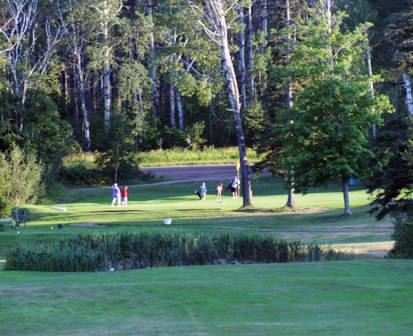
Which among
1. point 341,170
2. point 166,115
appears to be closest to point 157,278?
point 341,170

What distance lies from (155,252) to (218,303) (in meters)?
11.5

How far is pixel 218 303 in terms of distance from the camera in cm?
1283

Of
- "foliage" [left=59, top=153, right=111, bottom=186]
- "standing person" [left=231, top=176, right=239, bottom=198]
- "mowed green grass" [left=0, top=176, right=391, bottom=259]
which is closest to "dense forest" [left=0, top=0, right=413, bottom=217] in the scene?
"foliage" [left=59, top=153, right=111, bottom=186]

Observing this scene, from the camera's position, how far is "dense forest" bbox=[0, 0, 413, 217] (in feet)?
141

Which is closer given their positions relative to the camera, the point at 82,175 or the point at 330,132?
the point at 330,132

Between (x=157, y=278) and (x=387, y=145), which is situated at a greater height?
(x=387, y=145)

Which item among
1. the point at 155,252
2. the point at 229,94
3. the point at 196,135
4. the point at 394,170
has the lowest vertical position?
the point at 155,252

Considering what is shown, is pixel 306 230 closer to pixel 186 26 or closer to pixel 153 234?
pixel 153 234

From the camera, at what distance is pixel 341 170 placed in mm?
41969

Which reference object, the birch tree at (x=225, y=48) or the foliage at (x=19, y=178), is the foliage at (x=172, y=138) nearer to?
the foliage at (x=19, y=178)

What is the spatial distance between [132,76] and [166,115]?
41.7 feet

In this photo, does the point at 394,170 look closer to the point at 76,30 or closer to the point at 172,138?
the point at 76,30

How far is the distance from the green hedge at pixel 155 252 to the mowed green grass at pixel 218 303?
17.5 ft

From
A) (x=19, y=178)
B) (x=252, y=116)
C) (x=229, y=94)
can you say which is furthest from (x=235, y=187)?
(x=19, y=178)
